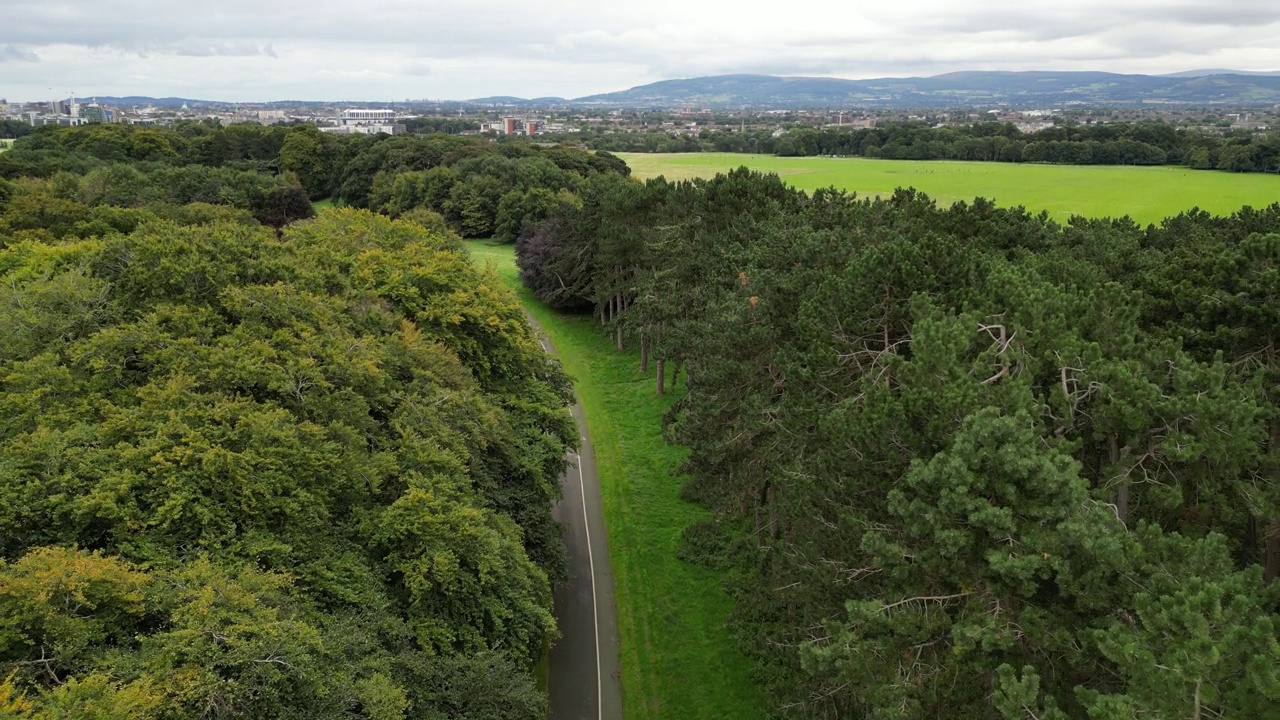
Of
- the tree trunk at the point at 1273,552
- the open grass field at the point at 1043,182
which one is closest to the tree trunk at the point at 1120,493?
the tree trunk at the point at 1273,552

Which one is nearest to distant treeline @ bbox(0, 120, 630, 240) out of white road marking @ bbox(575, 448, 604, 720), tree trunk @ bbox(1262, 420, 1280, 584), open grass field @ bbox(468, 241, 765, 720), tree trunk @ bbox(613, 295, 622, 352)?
tree trunk @ bbox(613, 295, 622, 352)

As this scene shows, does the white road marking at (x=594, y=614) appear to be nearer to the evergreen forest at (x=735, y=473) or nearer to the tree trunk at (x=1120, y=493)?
the evergreen forest at (x=735, y=473)

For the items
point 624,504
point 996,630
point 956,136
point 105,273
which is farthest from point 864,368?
point 956,136

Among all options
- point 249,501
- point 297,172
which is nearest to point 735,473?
point 249,501

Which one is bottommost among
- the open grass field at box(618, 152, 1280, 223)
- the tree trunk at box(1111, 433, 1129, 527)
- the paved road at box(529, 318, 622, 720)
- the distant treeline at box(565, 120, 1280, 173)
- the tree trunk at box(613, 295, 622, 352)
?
the paved road at box(529, 318, 622, 720)

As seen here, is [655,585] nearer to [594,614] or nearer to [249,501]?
[594,614]

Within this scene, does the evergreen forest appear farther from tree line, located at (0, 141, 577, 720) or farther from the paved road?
the paved road
